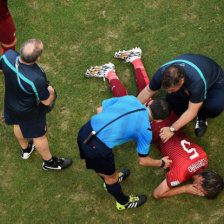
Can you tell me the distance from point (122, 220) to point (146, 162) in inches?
52.9

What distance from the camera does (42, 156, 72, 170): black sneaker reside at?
4.95m

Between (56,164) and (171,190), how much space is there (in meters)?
1.92

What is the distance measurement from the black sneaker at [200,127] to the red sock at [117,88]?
1395 mm

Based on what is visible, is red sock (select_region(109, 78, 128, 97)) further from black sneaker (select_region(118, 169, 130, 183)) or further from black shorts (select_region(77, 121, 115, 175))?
black shorts (select_region(77, 121, 115, 175))

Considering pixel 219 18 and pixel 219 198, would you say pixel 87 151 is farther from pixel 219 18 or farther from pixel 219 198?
pixel 219 18

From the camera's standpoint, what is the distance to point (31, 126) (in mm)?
4285

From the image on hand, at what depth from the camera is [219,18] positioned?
6457 millimetres

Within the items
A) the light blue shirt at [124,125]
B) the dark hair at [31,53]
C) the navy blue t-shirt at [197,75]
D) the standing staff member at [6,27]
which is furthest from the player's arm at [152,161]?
the standing staff member at [6,27]

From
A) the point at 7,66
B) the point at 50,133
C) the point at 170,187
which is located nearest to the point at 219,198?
the point at 170,187

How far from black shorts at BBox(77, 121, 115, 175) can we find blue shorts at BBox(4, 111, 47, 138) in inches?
31.3

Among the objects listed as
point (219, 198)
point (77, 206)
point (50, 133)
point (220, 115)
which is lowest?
point (219, 198)

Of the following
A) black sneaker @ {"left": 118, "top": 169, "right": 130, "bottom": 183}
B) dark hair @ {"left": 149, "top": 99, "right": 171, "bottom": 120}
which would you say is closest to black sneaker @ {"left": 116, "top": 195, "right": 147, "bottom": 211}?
black sneaker @ {"left": 118, "top": 169, "right": 130, "bottom": 183}

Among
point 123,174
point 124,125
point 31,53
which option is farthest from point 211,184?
point 31,53

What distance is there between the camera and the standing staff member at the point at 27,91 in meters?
3.62
